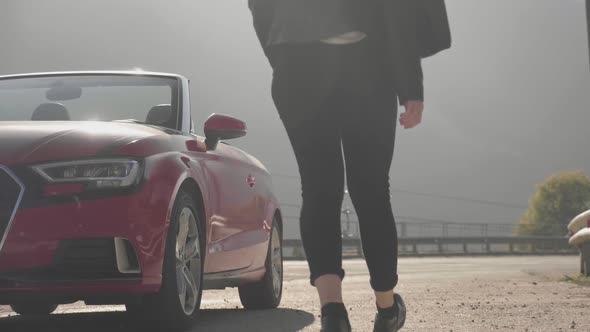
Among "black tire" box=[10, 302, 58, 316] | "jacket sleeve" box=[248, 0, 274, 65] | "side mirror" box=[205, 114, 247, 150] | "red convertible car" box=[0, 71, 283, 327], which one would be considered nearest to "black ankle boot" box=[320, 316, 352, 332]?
"jacket sleeve" box=[248, 0, 274, 65]

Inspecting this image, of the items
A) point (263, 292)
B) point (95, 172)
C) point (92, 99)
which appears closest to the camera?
point (95, 172)

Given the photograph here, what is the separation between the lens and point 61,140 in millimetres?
5297

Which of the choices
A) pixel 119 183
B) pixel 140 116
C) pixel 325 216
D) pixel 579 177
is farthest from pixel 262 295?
pixel 579 177

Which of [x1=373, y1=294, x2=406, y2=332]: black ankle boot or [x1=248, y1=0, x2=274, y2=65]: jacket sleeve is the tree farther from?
[x1=248, y1=0, x2=274, y2=65]: jacket sleeve

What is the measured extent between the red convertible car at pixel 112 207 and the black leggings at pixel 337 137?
137cm

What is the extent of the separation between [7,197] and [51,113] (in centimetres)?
164

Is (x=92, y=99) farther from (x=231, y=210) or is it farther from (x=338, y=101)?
(x=338, y=101)

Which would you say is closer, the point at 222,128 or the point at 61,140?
the point at 61,140

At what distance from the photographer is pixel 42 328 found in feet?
19.4

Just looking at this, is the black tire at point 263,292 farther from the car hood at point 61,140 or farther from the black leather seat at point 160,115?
the car hood at point 61,140

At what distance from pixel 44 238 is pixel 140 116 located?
1.98m

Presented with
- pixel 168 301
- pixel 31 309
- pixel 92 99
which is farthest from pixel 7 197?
pixel 31 309

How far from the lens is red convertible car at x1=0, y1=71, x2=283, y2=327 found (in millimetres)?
4969

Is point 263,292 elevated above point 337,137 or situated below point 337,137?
below
